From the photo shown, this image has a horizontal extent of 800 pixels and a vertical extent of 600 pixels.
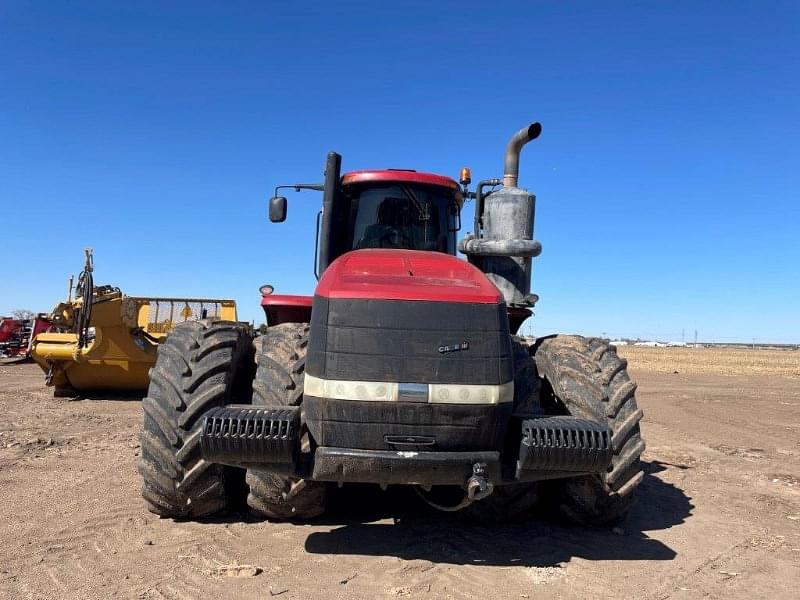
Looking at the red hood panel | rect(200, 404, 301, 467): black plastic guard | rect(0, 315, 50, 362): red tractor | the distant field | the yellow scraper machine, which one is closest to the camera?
rect(200, 404, 301, 467): black plastic guard

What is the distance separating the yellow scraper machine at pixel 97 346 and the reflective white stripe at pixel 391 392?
7.60m

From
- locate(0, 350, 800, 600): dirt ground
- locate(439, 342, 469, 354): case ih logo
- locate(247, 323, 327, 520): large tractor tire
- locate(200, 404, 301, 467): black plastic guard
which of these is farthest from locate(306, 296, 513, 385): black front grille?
locate(0, 350, 800, 600): dirt ground

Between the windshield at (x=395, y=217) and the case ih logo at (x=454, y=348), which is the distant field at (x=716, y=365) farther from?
the case ih logo at (x=454, y=348)

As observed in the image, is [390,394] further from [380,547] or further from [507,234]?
[507,234]

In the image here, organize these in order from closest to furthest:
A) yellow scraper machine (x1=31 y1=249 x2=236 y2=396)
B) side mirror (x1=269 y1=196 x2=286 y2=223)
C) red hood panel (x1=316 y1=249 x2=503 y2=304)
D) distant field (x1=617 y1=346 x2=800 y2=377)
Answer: red hood panel (x1=316 y1=249 x2=503 y2=304) → side mirror (x1=269 y1=196 x2=286 y2=223) → yellow scraper machine (x1=31 y1=249 x2=236 y2=396) → distant field (x1=617 y1=346 x2=800 y2=377)

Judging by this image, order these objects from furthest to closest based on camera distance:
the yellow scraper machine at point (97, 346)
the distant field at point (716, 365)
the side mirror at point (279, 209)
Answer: the distant field at point (716, 365) < the yellow scraper machine at point (97, 346) < the side mirror at point (279, 209)

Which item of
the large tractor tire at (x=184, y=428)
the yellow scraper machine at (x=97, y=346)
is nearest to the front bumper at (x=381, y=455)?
the large tractor tire at (x=184, y=428)

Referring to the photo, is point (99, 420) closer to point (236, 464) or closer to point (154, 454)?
point (154, 454)

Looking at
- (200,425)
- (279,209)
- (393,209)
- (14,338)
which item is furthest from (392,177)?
(14,338)

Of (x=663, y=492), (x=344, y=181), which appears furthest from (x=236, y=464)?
(x=663, y=492)

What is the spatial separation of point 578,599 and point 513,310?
9.51 ft

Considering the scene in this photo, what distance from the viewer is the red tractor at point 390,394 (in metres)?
3.40

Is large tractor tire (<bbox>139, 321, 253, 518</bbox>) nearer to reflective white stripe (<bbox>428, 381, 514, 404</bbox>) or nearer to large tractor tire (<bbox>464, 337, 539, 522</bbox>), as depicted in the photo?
reflective white stripe (<bbox>428, 381, 514, 404</bbox>)

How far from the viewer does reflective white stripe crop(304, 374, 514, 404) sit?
3.39 metres
